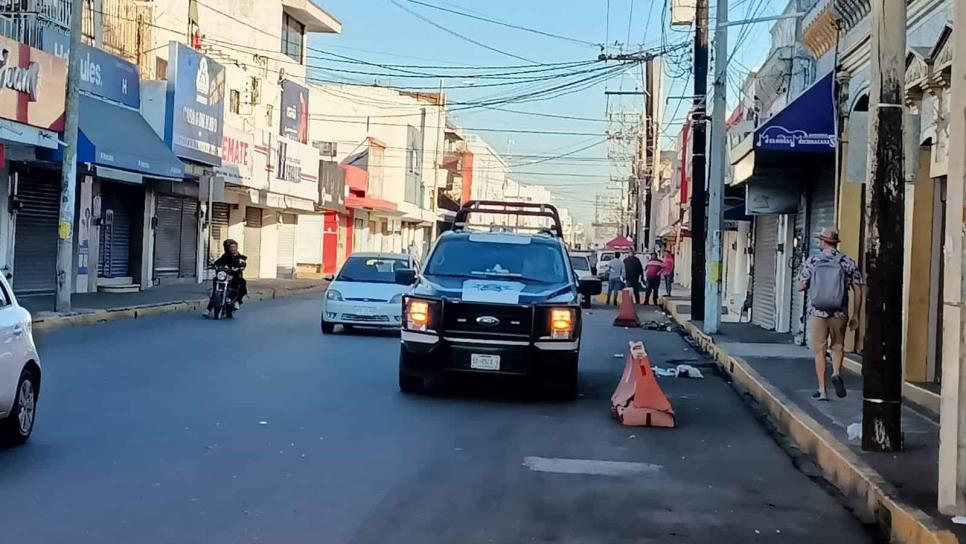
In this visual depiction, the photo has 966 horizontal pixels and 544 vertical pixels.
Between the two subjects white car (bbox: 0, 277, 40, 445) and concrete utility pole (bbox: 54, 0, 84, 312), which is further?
concrete utility pole (bbox: 54, 0, 84, 312)

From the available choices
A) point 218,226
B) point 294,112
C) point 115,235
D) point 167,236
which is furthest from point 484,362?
point 294,112

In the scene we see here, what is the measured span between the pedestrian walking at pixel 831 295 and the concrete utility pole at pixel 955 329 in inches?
214

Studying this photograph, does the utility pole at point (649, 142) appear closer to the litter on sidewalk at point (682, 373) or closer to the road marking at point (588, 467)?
the litter on sidewalk at point (682, 373)

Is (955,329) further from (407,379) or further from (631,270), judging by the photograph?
(631,270)

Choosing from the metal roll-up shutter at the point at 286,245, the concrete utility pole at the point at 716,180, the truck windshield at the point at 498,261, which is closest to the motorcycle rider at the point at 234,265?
the concrete utility pole at the point at 716,180

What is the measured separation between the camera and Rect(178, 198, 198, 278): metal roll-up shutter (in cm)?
3716

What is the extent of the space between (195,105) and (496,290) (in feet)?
72.9

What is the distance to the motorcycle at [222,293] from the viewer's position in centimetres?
2452

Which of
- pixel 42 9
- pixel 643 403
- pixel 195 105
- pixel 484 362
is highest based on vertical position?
pixel 42 9

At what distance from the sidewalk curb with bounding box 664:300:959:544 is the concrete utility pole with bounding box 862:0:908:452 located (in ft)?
2.54

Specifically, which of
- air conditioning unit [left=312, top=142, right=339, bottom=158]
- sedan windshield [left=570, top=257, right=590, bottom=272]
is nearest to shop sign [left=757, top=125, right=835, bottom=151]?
sedan windshield [left=570, top=257, right=590, bottom=272]

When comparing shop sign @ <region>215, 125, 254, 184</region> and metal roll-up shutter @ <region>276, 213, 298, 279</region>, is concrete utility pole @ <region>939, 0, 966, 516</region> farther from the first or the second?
metal roll-up shutter @ <region>276, 213, 298, 279</region>

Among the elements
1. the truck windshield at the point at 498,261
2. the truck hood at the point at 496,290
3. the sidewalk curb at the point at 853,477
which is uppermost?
the truck windshield at the point at 498,261

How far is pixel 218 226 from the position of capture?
4241cm
